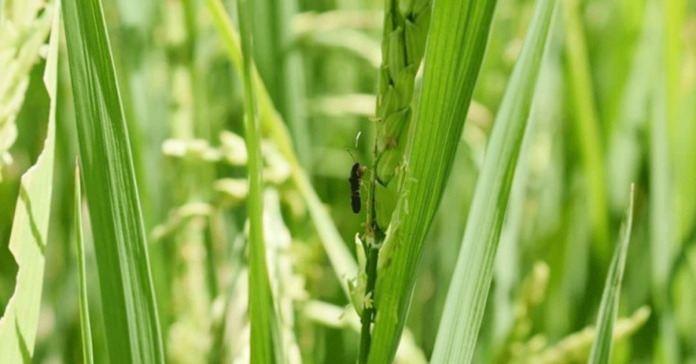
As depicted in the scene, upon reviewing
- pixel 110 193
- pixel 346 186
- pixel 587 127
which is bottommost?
pixel 346 186

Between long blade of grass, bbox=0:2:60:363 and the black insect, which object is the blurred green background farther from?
long blade of grass, bbox=0:2:60:363

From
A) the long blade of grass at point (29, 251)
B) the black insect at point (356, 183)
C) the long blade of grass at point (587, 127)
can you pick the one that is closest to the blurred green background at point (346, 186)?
the long blade of grass at point (587, 127)

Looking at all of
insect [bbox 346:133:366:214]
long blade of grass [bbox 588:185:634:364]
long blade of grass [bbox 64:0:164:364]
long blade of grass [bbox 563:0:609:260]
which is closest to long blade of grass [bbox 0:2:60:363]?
long blade of grass [bbox 64:0:164:364]

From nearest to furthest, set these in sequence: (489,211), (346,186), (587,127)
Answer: (489,211) → (587,127) → (346,186)

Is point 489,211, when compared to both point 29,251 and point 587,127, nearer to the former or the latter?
point 29,251

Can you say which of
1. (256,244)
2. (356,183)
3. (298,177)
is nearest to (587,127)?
(298,177)

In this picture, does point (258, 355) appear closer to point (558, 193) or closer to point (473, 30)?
point (473, 30)

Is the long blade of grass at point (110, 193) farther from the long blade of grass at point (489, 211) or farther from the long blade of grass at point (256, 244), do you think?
the long blade of grass at point (489, 211)
